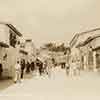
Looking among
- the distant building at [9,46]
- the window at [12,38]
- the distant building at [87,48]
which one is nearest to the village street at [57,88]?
the distant building at [87,48]

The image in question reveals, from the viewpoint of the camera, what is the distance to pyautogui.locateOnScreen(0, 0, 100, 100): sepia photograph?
3.02 meters

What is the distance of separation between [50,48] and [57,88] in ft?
1.46

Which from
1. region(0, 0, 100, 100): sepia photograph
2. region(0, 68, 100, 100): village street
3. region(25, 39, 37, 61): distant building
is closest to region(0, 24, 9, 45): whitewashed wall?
region(0, 0, 100, 100): sepia photograph

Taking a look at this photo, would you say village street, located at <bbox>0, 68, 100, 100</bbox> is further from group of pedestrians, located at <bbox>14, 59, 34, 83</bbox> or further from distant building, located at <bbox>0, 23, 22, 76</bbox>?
distant building, located at <bbox>0, 23, 22, 76</bbox>

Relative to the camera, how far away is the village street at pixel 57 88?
9.77ft

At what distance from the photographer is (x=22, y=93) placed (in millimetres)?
3004

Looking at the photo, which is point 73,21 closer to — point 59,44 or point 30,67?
point 59,44

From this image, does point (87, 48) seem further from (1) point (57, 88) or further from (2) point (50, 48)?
(1) point (57, 88)

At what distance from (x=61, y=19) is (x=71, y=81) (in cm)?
69

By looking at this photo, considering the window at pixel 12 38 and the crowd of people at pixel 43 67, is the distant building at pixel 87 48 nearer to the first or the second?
the crowd of people at pixel 43 67

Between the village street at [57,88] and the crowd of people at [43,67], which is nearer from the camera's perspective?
the village street at [57,88]

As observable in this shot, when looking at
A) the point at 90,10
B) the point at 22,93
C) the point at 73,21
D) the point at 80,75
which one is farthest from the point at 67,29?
the point at 22,93

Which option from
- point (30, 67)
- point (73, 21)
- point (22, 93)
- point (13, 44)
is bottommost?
point (22, 93)

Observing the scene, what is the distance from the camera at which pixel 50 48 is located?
3.15 meters
